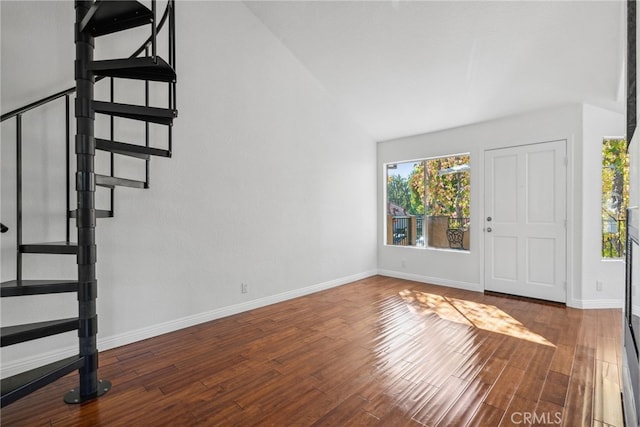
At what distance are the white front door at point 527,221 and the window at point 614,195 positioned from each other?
0.41m

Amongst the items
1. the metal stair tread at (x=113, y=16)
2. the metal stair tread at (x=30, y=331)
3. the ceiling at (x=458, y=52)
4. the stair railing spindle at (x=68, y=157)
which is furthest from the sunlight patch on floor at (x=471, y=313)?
the metal stair tread at (x=113, y=16)

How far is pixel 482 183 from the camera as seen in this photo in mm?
4617

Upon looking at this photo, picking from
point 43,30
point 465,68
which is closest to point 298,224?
point 465,68

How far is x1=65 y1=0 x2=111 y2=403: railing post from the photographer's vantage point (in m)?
2.07

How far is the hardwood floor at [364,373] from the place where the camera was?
1877 millimetres

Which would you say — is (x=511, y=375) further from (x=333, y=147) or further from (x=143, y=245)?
(x=333, y=147)

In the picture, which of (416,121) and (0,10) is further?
(416,121)

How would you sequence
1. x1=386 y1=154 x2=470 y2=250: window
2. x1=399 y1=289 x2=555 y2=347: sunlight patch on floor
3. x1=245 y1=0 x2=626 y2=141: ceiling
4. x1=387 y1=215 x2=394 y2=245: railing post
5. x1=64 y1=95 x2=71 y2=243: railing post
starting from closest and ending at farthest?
x1=64 y1=95 x2=71 y2=243: railing post → x1=245 y1=0 x2=626 y2=141: ceiling → x1=399 y1=289 x2=555 y2=347: sunlight patch on floor → x1=386 y1=154 x2=470 y2=250: window → x1=387 y1=215 x2=394 y2=245: railing post

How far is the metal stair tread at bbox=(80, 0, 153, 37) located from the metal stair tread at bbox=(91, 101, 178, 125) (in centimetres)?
48

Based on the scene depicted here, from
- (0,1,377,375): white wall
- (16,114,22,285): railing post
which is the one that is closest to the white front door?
(0,1,377,375): white wall

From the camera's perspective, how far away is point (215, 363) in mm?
2533

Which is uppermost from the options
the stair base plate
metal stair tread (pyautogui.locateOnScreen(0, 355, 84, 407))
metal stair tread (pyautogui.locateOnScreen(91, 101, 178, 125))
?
metal stair tread (pyautogui.locateOnScreen(91, 101, 178, 125))

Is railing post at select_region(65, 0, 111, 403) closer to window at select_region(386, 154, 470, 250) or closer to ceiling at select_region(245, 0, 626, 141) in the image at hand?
ceiling at select_region(245, 0, 626, 141)

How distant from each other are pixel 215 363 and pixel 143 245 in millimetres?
1330
